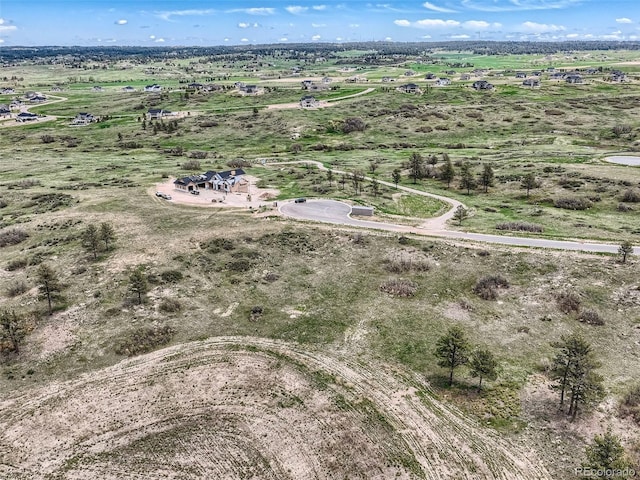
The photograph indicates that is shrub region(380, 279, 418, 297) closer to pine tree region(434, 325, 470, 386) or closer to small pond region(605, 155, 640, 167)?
pine tree region(434, 325, 470, 386)

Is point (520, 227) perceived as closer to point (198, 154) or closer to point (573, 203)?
point (573, 203)

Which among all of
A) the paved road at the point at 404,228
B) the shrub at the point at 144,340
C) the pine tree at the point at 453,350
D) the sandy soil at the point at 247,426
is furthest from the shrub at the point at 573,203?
the shrub at the point at 144,340

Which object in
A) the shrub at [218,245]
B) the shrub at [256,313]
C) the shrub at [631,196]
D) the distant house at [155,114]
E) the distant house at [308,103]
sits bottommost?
the shrub at [256,313]

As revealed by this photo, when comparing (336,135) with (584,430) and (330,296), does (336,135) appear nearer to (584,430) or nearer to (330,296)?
(330,296)

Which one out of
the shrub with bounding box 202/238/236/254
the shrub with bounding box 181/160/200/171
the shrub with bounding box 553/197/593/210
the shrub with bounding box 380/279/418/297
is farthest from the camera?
the shrub with bounding box 181/160/200/171

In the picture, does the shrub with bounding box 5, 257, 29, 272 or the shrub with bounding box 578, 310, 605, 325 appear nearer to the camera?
the shrub with bounding box 578, 310, 605, 325

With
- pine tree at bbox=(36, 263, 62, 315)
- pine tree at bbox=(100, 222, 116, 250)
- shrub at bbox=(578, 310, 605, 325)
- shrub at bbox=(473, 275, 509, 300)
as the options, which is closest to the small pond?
shrub at bbox=(473, 275, 509, 300)

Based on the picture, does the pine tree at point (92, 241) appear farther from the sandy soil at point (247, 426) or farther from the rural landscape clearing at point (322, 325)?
the sandy soil at point (247, 426)

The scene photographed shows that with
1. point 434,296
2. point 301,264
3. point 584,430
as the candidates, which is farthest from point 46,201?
point 584,430
